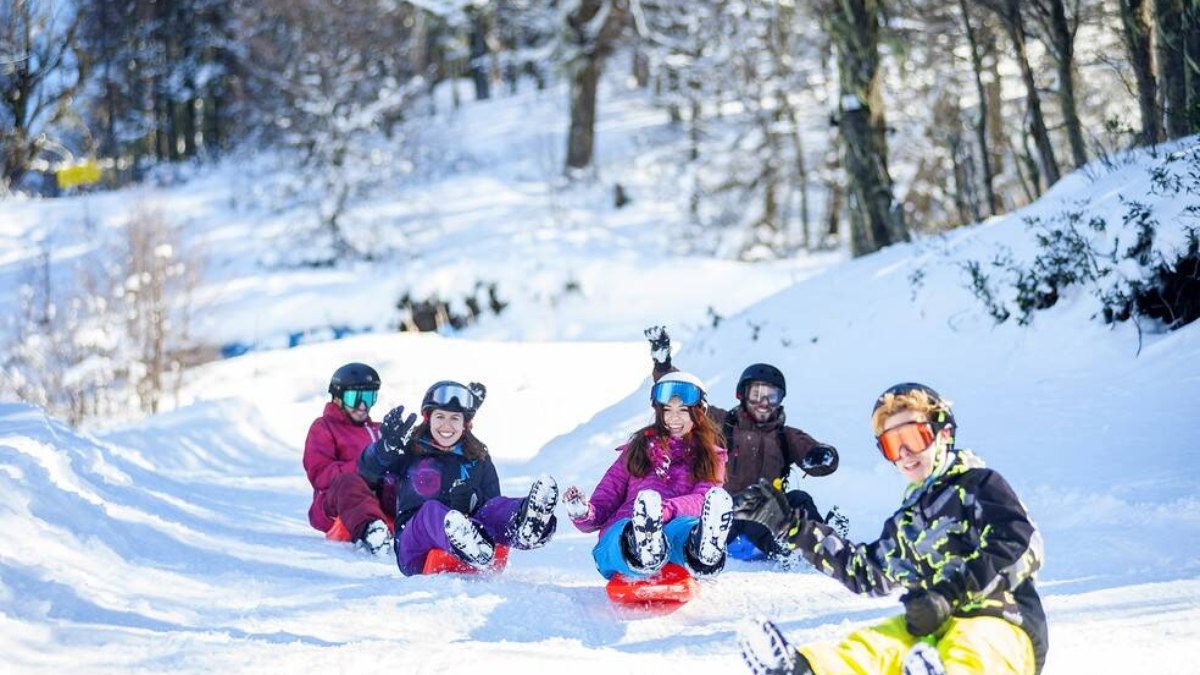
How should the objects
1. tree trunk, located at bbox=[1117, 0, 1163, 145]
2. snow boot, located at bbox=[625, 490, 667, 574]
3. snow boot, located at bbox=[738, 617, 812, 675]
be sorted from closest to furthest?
snow boot, located at bbox=[738, 617, 812, 675], snow boot, located at bbox=[625, 490, 667, 574], tree trunk, located at bbox=[1117, 0, 1163, 145]

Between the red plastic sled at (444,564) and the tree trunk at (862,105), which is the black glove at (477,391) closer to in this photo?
the red plastic sled at (444,564)

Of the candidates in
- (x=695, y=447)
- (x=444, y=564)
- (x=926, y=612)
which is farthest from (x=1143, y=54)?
(x=926, y=612)

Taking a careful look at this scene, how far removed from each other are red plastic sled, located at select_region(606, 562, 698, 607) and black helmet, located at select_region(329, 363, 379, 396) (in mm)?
3238

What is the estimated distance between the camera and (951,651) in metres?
3.11

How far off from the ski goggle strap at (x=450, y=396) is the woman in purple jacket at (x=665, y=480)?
2.72 ft

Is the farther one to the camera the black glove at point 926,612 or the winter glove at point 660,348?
the winter glove at point 660,348

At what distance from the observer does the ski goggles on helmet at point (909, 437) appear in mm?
3520

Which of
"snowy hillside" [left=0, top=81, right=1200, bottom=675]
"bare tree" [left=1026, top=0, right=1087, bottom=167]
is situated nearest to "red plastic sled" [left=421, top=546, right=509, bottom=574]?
"snowy hillside" [left=0, top=81, right=1200, bottom=675]

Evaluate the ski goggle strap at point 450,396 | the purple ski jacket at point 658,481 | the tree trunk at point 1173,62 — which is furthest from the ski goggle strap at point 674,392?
the tree trunk at point 1173,62

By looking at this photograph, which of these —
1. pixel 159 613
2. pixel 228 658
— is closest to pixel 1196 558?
pixel 228 658

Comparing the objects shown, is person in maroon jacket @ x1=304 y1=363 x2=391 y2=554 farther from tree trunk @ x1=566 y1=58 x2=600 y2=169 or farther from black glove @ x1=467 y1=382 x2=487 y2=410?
tree trunk @ x1=566 y1=58 x2=600 y2=169

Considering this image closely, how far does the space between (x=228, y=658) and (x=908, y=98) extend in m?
24.9

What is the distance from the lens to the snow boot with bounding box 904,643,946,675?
298 cm

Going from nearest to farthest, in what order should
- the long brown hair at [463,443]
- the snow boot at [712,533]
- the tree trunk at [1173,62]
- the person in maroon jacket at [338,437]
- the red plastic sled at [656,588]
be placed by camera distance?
the snow boot at [712,533] → the red plastic sled at [656,588] → the long brown hair at [463,443] → the person in maroon jacket at [338,437] → the tree trunk at [1173,62]
